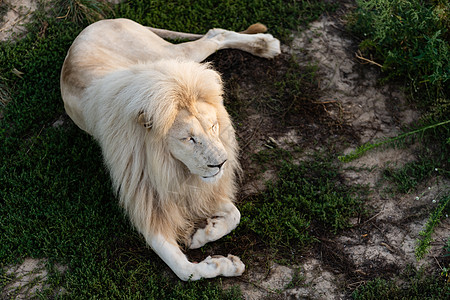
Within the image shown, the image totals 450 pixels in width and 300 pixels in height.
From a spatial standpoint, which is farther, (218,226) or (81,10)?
(81,10)

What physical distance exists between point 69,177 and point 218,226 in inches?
50.2

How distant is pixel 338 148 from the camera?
396 cm

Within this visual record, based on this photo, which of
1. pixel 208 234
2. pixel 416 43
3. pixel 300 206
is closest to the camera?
pixel 208 234

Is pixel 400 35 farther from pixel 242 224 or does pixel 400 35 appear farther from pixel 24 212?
pixel 24 212

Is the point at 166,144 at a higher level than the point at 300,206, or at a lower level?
higher

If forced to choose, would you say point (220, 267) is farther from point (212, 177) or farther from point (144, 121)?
point (144, 121)

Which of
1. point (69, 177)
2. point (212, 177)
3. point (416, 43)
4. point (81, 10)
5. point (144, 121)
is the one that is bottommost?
point (69, 177)

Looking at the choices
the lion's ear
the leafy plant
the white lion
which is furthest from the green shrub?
the leafy plant

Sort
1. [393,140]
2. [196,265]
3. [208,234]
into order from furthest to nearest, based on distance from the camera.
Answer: [393,140] → [208,234] → [196,265]

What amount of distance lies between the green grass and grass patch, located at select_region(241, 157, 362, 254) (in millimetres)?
528

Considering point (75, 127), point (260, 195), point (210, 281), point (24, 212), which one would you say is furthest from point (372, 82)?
point (24, 212)

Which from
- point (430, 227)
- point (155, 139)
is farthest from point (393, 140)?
point (155, 139)

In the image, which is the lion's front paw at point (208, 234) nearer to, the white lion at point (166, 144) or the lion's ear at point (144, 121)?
the white lion at point (166, 144)

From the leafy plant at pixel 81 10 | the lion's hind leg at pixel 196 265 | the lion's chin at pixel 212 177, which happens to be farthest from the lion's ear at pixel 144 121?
the leafy plant at pixel 81 10
